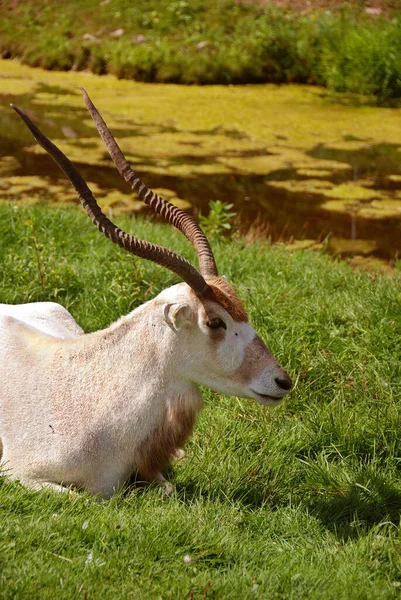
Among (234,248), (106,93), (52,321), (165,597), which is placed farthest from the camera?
(106,93)

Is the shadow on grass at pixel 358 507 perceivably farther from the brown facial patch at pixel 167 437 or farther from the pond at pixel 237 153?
the pond at pixel 237 153

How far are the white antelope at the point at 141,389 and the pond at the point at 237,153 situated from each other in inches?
180

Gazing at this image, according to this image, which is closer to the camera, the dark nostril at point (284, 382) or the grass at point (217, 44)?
the dark nostril at point (284, 382)

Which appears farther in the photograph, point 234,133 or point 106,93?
point 106,93

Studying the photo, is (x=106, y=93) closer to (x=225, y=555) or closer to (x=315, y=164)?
(x=315, y=164)

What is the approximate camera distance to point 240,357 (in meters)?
3.88

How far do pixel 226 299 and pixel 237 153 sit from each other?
7621 millimetres

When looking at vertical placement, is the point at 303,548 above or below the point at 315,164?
above

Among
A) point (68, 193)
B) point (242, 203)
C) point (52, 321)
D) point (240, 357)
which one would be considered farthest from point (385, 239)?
point (240, 357)

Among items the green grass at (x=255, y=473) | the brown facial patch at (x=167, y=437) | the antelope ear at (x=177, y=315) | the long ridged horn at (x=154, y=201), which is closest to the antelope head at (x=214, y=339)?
the antelope ear at (x=177, y=315)

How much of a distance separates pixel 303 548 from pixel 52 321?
78.8 inches

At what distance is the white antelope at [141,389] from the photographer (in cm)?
387

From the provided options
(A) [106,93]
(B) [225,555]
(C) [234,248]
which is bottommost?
(A) [106,93]

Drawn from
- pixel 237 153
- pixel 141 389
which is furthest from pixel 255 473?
pixel 237 153
